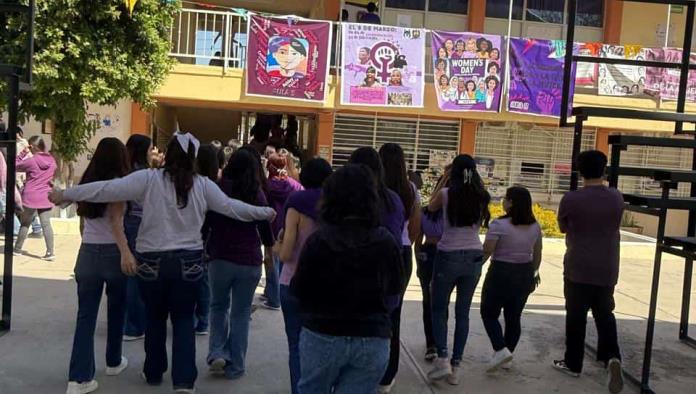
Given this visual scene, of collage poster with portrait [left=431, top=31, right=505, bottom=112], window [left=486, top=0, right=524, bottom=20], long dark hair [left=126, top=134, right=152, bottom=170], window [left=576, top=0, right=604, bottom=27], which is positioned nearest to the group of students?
long dark hair [left=126, top=134, right=152, bottom=170]

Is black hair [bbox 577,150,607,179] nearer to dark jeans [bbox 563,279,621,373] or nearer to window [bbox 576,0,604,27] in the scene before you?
dark jeans [bbox 563,279,621,373]

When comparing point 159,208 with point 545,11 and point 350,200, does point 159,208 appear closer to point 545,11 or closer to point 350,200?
point 350,200

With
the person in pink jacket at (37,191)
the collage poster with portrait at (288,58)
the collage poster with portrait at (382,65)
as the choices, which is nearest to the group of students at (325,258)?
the person in pink jacket at (37,191)

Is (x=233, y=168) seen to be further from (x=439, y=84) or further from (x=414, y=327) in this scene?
(x=439, y=84)

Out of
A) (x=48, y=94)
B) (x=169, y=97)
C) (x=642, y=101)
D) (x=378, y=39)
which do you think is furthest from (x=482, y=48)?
(x=48, y=94)

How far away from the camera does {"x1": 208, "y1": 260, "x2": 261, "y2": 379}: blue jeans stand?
15.3 ft

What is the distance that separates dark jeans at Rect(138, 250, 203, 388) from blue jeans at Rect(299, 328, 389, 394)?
1442 millimetres

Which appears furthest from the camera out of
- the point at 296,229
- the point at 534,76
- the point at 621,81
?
the point at 621,81

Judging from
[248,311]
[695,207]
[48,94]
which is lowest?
[248,311]

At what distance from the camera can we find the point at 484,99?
13984mm

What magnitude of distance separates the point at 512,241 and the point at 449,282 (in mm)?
617

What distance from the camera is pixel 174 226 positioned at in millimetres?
4242

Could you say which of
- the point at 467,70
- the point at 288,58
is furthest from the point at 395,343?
the point at 467,70

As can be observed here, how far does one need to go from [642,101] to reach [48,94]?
39.2 ft
